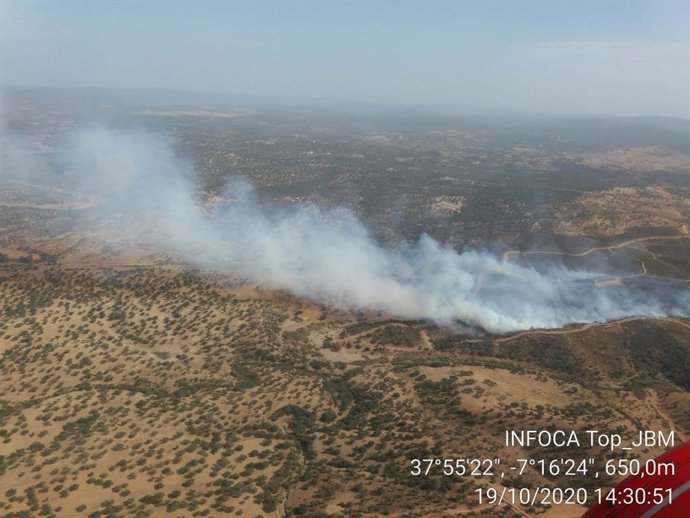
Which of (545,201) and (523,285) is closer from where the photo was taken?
(523,285)

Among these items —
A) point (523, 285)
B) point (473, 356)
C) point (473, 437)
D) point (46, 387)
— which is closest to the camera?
point (473, 437)

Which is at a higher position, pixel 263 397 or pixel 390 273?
pixel 390 273

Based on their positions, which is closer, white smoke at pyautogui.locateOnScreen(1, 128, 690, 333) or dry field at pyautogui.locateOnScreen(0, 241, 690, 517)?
dry field at pyautogui.locateOnScreen(0, 241, 690, 517)

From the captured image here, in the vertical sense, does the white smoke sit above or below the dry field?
above

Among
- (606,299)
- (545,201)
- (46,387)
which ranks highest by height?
(545,201)

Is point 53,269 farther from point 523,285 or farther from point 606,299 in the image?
point 606,299

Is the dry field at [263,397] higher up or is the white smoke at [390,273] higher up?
the white smoke at [390,273]

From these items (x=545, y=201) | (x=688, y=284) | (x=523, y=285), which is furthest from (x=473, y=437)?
(x=545, y=201)

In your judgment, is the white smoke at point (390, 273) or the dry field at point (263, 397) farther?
the white smoke at point (390, 273)
